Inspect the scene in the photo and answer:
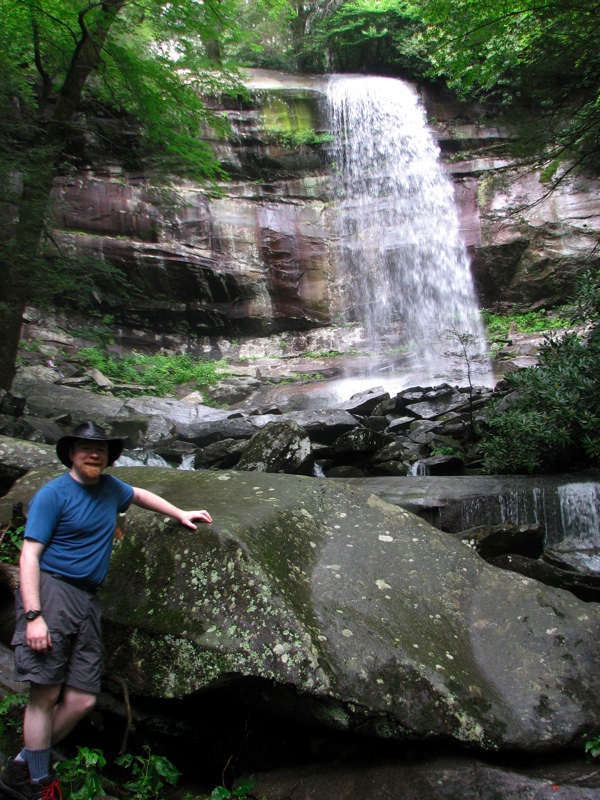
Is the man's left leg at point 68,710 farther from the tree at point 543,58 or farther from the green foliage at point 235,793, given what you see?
the tree at point 543,58

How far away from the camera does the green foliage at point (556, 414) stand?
6281mm

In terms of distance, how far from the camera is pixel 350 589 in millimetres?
3057

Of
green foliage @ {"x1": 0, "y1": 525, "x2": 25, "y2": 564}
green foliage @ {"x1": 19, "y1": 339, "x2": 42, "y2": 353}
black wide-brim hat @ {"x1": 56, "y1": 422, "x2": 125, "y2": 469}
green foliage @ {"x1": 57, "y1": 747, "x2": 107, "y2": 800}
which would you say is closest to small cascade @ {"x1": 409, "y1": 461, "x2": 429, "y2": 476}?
green foliage @ {"x1": 0, "y1": 525, "x2": 25, "y2": 564}

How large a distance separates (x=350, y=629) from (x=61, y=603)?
4.59 feet

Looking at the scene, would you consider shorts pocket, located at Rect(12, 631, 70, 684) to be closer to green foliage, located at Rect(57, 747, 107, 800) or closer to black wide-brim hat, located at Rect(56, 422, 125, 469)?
green foliage, located at Rect(57, 747, 107, 800)

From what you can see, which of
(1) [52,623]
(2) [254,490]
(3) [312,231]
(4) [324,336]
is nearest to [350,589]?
(2) [254,490]

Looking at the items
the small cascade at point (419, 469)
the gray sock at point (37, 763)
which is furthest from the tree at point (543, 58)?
the gray sock at point (37, 763)

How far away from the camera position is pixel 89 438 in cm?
260

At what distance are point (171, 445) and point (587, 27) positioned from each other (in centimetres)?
817

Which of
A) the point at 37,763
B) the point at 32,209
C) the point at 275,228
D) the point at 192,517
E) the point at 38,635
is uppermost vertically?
the point at 275,228

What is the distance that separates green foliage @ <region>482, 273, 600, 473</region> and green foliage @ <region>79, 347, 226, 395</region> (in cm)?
1064

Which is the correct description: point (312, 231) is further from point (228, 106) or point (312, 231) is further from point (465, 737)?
point (465, 737)

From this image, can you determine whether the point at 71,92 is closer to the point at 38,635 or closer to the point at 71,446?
the point at 71,446

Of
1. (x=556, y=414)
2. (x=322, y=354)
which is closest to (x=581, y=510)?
(x=556, y=414)
